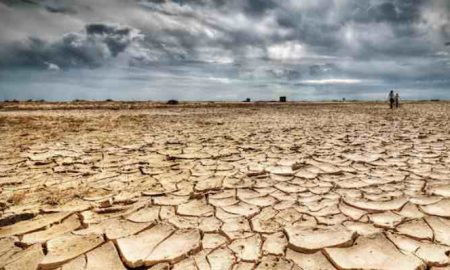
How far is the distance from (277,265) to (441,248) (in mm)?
919

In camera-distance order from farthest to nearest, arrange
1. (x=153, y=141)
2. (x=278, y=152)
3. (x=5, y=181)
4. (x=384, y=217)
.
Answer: (x=153, y=141), (x=278, y=152), (x=5, y=181), (x=384, y=217)

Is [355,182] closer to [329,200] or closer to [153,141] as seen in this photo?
[329,200]

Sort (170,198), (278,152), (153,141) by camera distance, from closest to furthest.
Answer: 1. (170,198)
2. (278,152)
3. (153,141)

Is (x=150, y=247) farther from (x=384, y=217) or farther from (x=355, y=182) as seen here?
(x=355, y=182)

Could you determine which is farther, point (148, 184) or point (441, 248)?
point (148, 184)

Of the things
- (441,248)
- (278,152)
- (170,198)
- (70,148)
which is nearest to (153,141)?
(70,148)

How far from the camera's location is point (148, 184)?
316 cm

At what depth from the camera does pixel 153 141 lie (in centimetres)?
592

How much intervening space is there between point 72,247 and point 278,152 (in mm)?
3186

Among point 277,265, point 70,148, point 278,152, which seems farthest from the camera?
point 70,148

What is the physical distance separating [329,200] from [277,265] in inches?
41.6

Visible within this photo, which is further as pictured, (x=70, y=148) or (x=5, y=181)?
(x=70, y=148)

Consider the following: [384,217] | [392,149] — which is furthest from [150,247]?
[392,149]

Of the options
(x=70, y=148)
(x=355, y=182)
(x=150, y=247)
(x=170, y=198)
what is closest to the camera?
(x=150, y=247)
